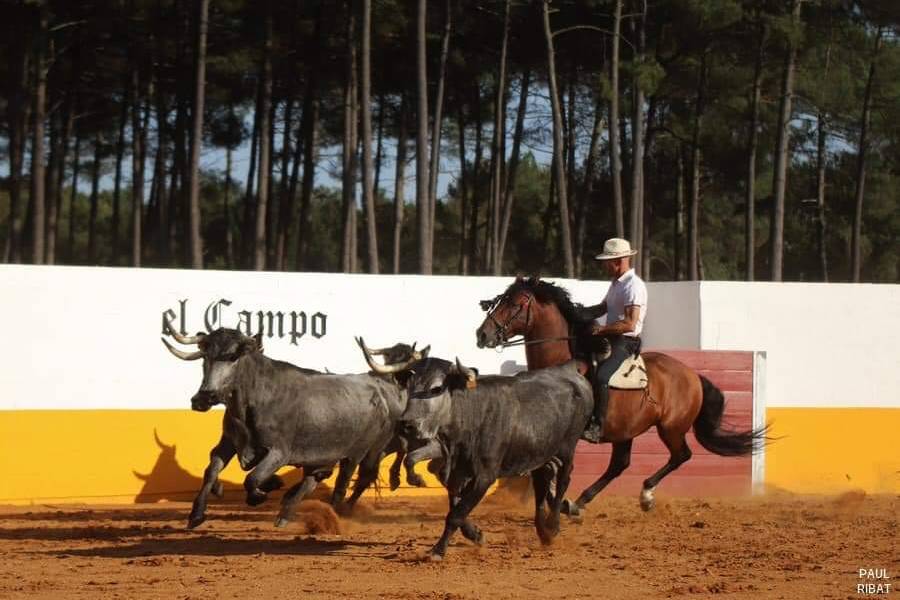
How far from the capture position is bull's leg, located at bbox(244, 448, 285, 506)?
1169 cm

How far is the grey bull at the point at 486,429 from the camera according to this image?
1057 centimetres

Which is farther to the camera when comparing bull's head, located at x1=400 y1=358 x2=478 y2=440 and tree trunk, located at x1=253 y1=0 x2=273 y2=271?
tree trunk, located at x1=253 y1=0 x2=273 y2=271

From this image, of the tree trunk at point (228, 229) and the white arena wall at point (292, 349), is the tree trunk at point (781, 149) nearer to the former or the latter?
the white arena wall at point (292, 349)

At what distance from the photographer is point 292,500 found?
12.3 meters

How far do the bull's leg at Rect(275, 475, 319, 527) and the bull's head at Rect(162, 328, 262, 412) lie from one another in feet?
3.49

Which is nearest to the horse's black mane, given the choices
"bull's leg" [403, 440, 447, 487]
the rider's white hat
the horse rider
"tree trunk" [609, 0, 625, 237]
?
the horse rider

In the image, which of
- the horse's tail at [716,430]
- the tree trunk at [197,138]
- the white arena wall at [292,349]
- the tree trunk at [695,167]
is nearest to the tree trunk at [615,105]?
the tree trunk at [695,167]

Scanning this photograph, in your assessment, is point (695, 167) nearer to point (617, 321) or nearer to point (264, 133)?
point (264, 133)

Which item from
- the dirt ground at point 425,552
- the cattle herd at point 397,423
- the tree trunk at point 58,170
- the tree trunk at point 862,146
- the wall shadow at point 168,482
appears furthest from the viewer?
the tree trunk at point 58,170

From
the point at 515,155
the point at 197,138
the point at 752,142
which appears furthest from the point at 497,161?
the point at 197,138

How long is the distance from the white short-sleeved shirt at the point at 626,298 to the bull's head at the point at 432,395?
2467mm

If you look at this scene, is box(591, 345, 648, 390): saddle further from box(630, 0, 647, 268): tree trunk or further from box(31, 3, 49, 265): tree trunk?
box(31, 3, 49, 265): tree trunk

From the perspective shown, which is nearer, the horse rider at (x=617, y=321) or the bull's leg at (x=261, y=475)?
the bull's leg at (x=261, y=475)

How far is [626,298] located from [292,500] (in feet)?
11.2
